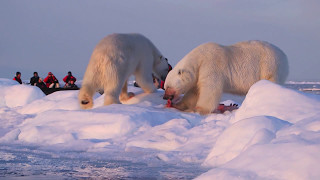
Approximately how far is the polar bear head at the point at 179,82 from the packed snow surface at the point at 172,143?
0.64 metres

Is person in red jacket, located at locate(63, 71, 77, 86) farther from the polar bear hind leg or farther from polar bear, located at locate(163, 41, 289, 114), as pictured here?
polar bear, located at locate(163, 41, 289, 114)

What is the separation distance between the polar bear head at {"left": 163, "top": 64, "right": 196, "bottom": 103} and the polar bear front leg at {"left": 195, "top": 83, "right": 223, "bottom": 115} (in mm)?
244

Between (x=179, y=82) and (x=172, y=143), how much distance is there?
2.24m

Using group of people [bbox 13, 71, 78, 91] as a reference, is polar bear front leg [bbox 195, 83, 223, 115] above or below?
above

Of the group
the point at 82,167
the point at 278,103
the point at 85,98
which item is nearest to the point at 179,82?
the point at 85,98

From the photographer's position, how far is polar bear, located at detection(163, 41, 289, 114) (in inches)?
232

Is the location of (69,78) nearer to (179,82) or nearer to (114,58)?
(114,58)

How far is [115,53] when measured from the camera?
6.00 m

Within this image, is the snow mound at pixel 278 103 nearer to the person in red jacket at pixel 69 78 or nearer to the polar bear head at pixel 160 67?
the polar bear head at pixel 160 67

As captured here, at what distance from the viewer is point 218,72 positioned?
598 cm

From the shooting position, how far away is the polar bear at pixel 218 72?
5.89 meters

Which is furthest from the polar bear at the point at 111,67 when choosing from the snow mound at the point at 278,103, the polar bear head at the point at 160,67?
the snow mound at the point at 278,103

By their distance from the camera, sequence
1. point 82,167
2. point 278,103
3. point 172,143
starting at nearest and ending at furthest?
point 82,167, point 172,143, point 278,103

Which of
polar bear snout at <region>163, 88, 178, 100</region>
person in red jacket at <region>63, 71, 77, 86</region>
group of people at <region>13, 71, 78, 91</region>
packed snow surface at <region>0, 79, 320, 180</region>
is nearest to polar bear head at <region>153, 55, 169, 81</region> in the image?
polar bear snout at <region>163, 88, 178, 100</region>
